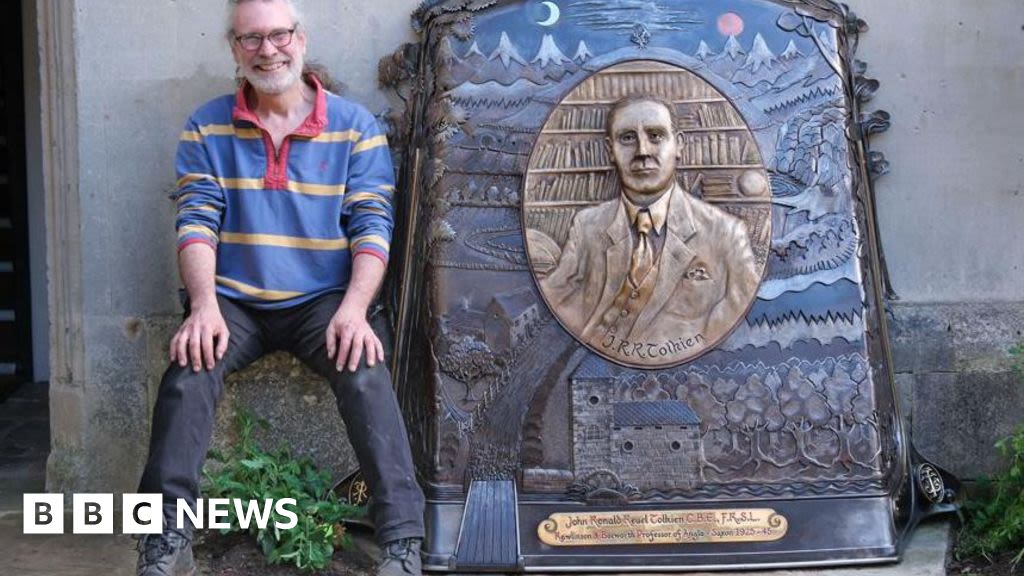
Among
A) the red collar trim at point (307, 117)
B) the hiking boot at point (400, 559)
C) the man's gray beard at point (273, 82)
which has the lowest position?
the hiking boot at point (400, 559)

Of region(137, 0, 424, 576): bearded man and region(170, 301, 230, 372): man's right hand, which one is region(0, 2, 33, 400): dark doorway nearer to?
region(137, 0, 424, 576): bearded man

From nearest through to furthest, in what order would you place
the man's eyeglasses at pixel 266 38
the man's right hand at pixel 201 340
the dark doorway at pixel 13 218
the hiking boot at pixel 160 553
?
the hiking boot at pixel 160 553 < the man's right hand at pixel 201 340 < the man's eyeglasses at pixel 266 38 < the dark doorway at pixel 13 218

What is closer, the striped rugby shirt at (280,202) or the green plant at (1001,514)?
the striped rugby shirt at (280,202)

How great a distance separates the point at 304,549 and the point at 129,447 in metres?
0.99

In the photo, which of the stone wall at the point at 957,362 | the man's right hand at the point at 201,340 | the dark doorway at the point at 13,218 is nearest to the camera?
the man's right hand at the point at 201,340

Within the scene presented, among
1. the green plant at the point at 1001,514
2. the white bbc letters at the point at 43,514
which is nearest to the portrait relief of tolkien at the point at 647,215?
the green plant at the point at 1001,514

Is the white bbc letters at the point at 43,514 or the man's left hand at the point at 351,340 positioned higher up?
the man's left hand at the point at 351,340

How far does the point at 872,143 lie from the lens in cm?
475

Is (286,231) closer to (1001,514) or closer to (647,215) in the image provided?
(647,215)

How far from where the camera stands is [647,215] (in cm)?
438

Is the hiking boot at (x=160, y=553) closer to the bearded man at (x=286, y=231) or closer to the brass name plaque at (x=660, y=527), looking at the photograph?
the bearded man at (x=286, y=231)

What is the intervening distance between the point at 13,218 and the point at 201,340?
144 inches

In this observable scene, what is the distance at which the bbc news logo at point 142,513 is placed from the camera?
153 inches

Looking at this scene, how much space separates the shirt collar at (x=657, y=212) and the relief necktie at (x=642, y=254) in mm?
13
